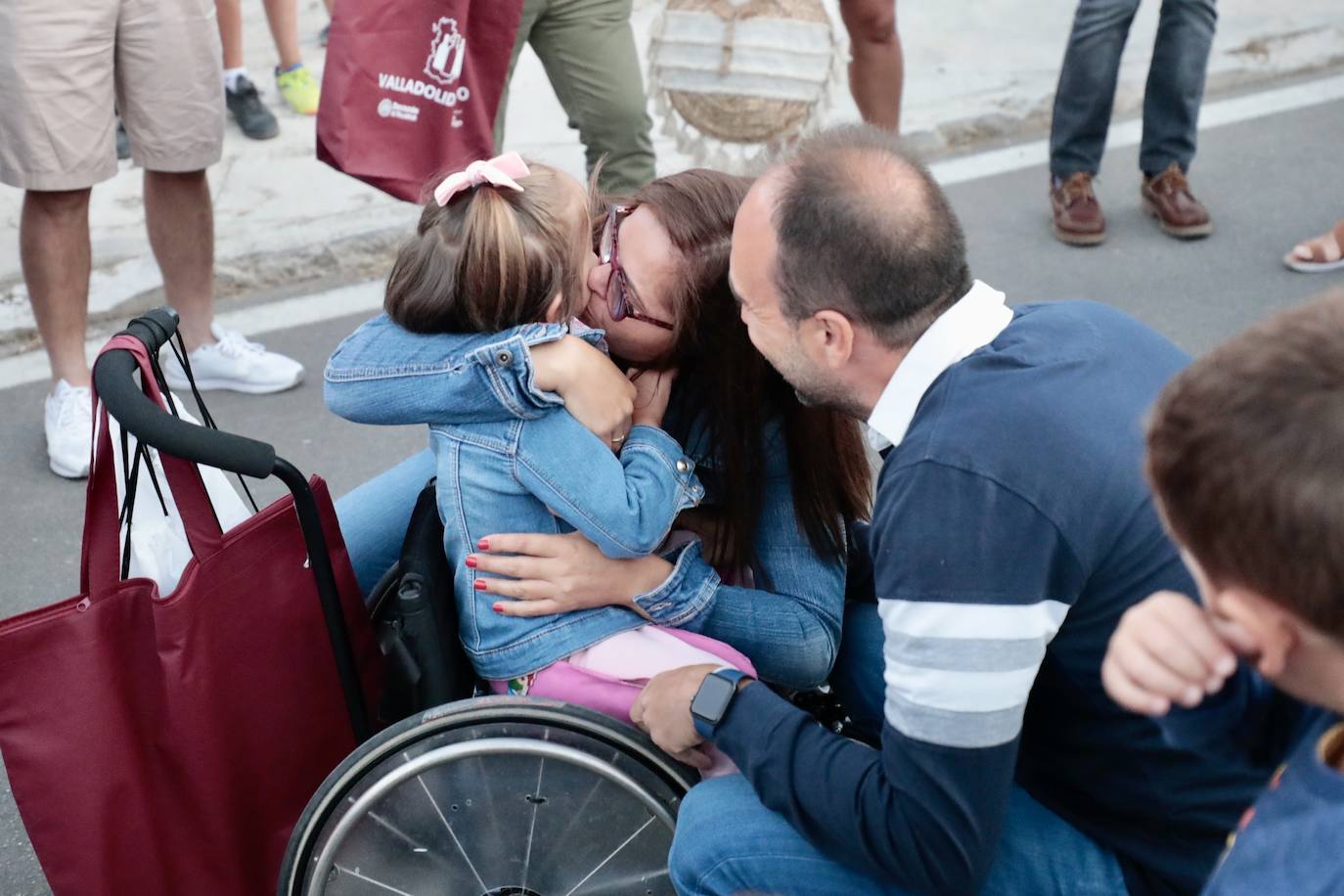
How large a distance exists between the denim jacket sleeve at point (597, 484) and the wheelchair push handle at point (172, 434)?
1.15ft

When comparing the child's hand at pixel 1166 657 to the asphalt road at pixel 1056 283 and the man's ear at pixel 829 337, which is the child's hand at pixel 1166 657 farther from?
the asphalt road at pixel 1056 283

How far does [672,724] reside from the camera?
5.57ft

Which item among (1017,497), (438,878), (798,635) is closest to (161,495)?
(438,878)

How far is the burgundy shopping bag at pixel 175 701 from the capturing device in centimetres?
166

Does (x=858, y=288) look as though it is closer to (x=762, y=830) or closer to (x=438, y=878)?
(x=762, y=830)

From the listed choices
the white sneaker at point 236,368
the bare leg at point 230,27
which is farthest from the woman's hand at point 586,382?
the bare leg at point 230,27

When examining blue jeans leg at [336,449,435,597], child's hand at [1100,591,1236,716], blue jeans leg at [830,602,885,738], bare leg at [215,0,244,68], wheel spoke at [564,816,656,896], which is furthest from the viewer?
bare leg at [215,0,244,68]

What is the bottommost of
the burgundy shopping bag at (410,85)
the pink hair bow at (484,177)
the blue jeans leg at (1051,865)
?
the blue jeans leg at (1051,865)

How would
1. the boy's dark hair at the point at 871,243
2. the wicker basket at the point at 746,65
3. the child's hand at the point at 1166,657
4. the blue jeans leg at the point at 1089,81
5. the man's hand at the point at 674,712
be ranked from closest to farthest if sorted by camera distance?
the child's hand at the point at 1166,657
the boy's dark hair at the point at 871,243
the man's hand at the point at 674,712
the wicker basket at the point at 746,65
the blue jeans leg at the point at 1089,81

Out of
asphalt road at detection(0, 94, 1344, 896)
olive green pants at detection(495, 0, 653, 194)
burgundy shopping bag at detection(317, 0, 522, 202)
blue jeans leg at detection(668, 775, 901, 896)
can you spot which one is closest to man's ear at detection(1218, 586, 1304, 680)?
blue jeans leg at detection(668, 775, 901, 896)

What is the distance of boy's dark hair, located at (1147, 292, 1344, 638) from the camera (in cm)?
94

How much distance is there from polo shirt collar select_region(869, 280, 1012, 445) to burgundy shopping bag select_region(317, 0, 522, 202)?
1843mm

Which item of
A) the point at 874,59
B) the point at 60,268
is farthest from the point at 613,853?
the point at 874,59

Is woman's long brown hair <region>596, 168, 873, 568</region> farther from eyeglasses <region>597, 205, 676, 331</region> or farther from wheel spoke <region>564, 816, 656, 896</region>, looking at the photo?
wheel spoke <region>564, 816, 656, 896</region>
